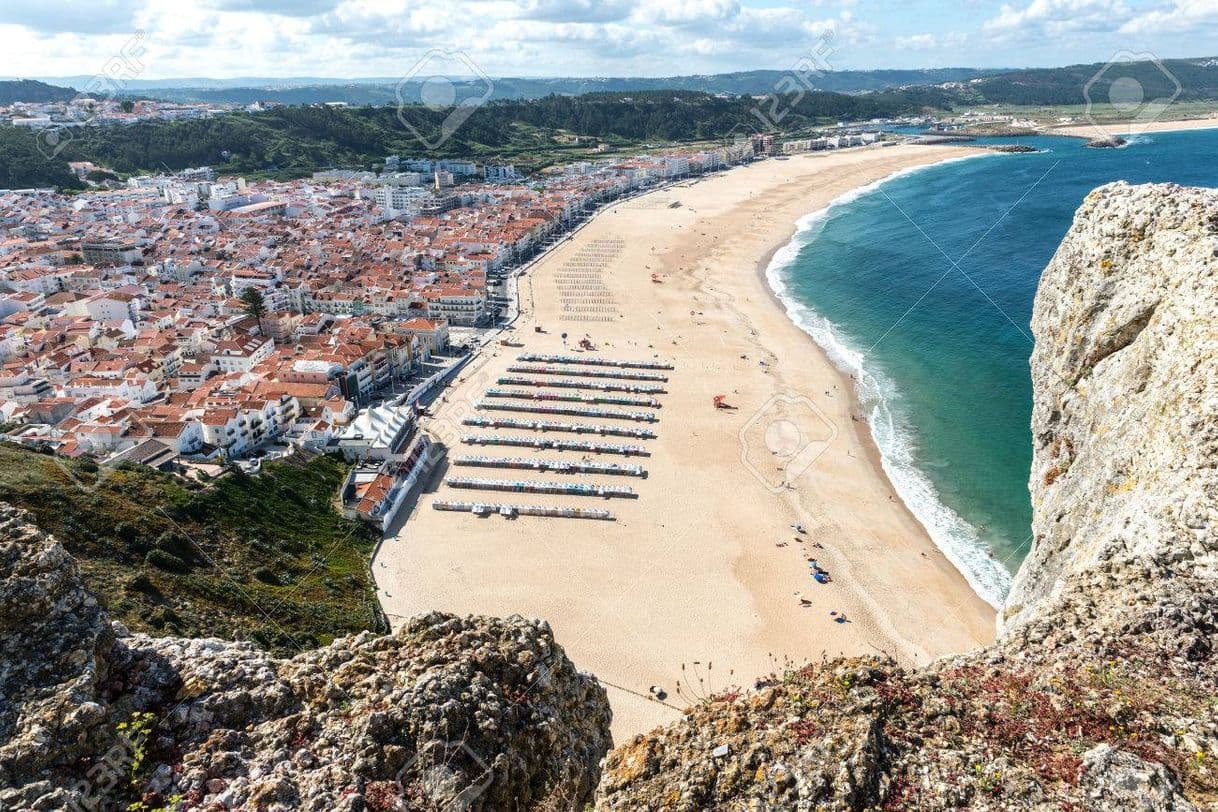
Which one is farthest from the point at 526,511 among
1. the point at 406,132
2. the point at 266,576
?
the point at 406,132

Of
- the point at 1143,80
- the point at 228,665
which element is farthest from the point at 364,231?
the point at 1143,80

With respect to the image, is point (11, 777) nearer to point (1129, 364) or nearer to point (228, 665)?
point (228, 665)

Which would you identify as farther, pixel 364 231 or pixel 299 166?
pixel 299 166

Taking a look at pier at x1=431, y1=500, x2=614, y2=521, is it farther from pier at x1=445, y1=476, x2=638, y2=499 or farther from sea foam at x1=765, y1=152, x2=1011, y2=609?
sea foam at x1=765, y1=152, x2=1011, y2=609

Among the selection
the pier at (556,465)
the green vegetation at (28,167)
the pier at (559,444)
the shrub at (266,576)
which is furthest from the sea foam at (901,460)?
the green vegetation at (28,167)

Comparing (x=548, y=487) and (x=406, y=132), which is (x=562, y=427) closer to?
(x=548, y=487)
